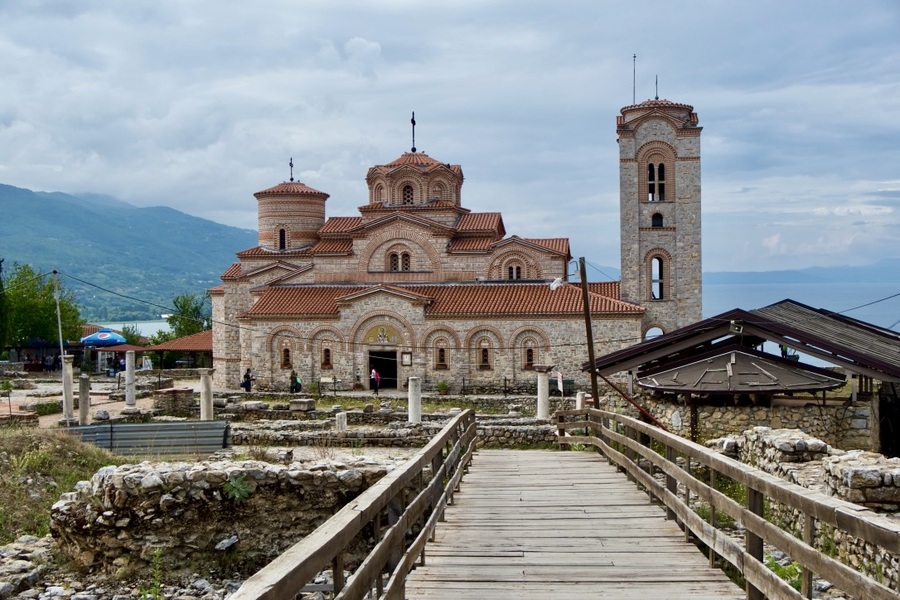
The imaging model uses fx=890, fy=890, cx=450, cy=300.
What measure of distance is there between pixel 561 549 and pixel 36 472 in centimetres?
1040

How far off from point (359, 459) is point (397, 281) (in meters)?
26.5

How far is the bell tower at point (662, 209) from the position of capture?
119 feet

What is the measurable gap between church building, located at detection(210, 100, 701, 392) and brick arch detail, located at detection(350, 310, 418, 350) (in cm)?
6

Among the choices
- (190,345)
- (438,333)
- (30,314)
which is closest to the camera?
(438,333)

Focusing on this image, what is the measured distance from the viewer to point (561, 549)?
263 inches

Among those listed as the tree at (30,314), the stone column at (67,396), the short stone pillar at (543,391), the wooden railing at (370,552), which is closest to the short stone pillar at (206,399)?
the stone column at (67,396)

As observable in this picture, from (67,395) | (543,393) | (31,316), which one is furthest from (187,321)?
(543,393)

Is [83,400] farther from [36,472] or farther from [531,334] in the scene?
[531,334]

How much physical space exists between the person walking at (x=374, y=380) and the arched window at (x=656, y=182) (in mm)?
13351

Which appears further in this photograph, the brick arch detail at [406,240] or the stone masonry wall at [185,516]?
the brick arch detail at [406,240]

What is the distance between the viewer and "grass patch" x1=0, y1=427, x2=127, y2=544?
1162 centimetres

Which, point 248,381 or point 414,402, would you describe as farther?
point 248,381

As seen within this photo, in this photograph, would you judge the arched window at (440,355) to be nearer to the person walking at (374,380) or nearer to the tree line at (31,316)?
the person walking at (374,380)

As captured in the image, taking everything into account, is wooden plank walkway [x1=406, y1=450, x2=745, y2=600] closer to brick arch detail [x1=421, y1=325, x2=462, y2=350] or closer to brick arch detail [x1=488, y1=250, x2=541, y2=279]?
brick arch detail [x1=421, y1=325, x2=462, y2=350]
